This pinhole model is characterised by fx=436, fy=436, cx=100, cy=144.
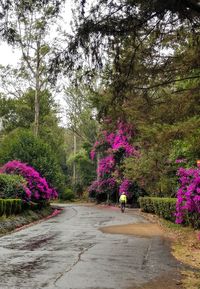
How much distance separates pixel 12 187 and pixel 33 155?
722 centimetres

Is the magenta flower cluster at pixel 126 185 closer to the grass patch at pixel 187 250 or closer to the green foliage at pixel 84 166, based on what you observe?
the grass patch at pixel 187 250

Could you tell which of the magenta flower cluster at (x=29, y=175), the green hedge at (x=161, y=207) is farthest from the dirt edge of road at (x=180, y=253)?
the magenta flower cluster at (x=29, y=175)

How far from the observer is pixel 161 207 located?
25.3 m

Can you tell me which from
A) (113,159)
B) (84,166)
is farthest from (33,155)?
(84,166)

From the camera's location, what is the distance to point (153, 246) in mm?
13539

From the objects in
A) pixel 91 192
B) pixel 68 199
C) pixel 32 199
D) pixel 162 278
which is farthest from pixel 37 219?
pixel 68 199

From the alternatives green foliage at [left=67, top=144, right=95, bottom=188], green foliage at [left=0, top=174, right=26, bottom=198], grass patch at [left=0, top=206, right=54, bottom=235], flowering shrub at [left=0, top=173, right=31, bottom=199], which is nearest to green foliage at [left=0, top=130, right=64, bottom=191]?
grass patch at [left=0, top=206, right=54, bottom=235]

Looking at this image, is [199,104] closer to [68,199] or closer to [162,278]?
[162,278]

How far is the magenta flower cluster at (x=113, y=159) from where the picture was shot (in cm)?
3881

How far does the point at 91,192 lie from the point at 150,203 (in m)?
24.5

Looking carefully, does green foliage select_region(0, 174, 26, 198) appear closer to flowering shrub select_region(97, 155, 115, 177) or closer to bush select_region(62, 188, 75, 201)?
flowering shrub select_region(97, 155, 115, 177)

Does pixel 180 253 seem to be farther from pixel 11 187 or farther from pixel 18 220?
pixel 11 187

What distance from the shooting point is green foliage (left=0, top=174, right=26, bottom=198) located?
25.0 metres

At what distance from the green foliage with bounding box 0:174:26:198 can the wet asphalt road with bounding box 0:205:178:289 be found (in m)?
9.44
